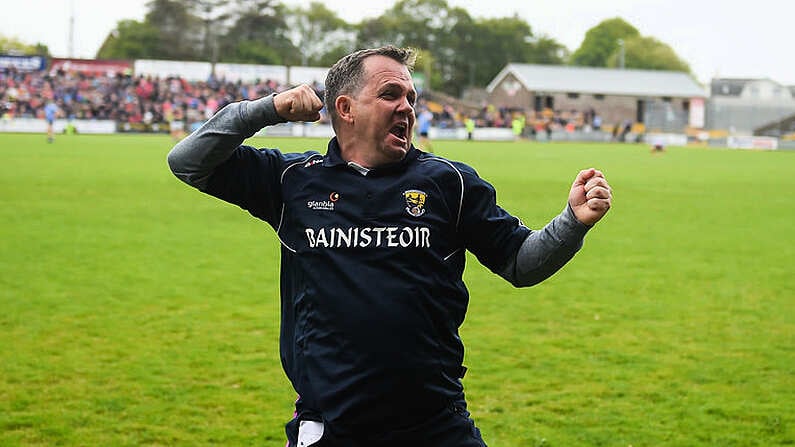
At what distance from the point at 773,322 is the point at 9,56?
205 feet

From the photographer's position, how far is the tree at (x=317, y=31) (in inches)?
4427

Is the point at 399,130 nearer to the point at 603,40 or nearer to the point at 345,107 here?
the point at 345,107

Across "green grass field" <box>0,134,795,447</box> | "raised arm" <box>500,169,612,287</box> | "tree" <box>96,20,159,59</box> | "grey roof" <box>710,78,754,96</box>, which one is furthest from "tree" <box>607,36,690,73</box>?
"raised arm" <box>500,169,612,287</box>

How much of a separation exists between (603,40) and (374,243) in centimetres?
14193

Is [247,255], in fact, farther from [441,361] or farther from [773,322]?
[441,361]

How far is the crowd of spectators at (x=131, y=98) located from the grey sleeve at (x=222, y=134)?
169ft

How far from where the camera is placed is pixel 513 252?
3.09 metres

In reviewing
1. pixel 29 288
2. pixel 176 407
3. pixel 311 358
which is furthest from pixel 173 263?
pixel 311 358

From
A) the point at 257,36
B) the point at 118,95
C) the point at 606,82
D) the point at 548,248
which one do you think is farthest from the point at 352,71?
the point at 257,36

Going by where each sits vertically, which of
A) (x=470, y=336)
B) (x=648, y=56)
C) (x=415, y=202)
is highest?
(x=648, y=56)

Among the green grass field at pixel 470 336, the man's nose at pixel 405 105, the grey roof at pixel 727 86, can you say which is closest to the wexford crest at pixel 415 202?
the man's nose at pixel 405 105

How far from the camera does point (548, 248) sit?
117 inches

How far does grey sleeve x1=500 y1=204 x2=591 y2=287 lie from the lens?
116 inches

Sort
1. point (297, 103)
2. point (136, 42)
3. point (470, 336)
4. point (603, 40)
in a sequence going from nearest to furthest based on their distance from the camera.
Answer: point (297, 103) < point (470, 336) < point (136, 42) < point (603, 40)
